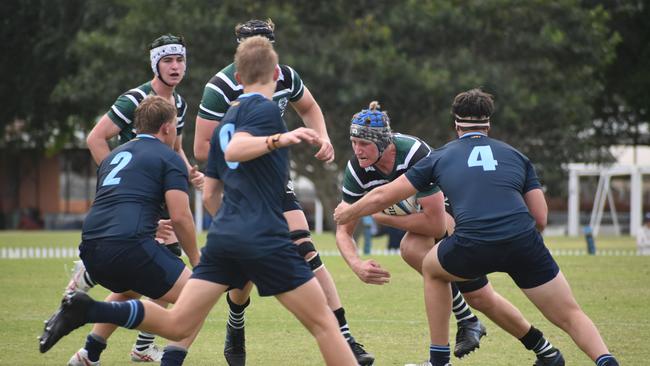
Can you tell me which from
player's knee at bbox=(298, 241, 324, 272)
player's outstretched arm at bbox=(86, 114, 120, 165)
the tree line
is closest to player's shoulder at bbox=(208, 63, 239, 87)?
player's outstretched arm at bbox=(86, 114, 120, 165)

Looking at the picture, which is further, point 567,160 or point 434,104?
point 567,160

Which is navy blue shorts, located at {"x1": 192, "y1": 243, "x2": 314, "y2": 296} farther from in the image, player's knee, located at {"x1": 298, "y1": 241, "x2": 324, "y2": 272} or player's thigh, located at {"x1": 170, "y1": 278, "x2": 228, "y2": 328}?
player's knee, located at {"x1": 298, "y1": 241, "x2": 324, "y2": 272}

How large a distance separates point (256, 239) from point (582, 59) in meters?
29.8

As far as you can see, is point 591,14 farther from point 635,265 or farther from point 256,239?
point 256,239

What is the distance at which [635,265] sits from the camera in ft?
60.6

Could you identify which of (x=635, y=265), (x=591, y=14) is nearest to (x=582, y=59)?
(x=591, y=14)

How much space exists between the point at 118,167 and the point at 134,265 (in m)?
0.66

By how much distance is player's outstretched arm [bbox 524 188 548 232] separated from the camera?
7.49 meters

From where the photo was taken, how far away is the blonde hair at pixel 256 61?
6.44 meters

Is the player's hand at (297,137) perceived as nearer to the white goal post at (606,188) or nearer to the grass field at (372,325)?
the grass field at (372,325)

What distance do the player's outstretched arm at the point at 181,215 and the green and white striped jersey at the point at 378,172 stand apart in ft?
4.71

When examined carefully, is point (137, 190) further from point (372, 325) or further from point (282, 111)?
point (372, 325)

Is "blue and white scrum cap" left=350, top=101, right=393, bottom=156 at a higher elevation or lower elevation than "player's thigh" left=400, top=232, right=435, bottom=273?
higher

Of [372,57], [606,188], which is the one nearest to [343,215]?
[372,57]
